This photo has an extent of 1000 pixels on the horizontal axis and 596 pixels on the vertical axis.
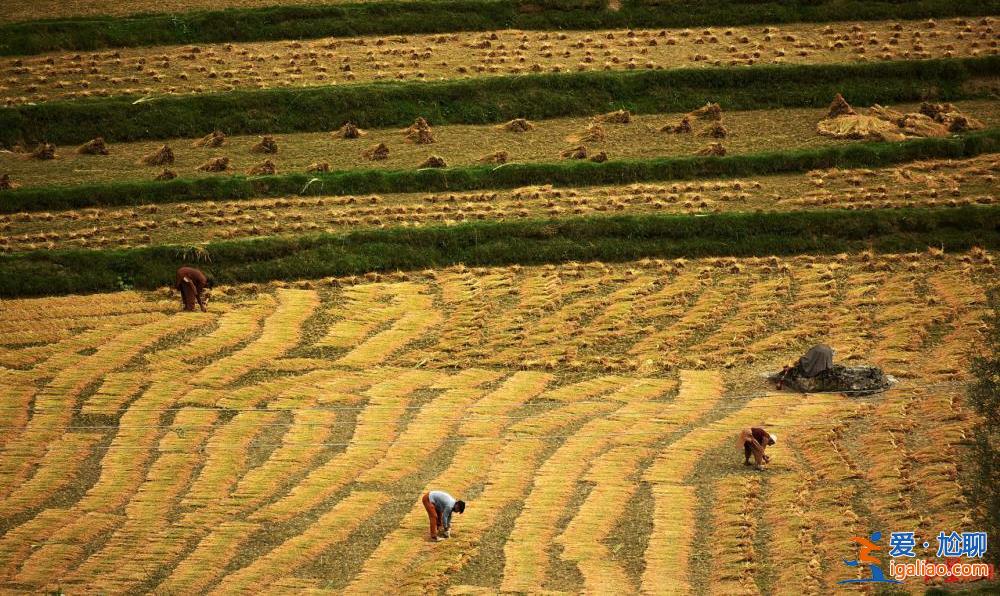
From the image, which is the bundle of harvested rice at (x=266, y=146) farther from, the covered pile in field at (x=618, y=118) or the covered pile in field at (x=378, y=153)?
the covered pile in field at (x=618, y=118)

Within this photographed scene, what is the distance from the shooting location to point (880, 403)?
29391 mm

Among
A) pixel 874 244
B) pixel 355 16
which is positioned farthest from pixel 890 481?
pixel 355 16

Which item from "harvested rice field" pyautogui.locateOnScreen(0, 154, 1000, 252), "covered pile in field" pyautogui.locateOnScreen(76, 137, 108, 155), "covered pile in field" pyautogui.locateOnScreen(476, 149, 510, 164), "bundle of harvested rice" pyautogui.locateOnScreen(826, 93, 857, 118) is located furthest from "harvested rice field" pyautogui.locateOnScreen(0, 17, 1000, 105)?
"harvested rice field" pyautogui.locateOnScreen(0, 154, 1000, 252)

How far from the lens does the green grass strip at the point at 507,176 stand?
42250 mm

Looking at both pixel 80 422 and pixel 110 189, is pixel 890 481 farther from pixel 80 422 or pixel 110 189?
pixel 110 189

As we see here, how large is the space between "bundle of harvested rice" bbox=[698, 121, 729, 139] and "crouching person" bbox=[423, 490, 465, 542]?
78.4 feet

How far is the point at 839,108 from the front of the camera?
151 feet

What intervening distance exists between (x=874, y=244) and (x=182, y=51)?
28142 mm

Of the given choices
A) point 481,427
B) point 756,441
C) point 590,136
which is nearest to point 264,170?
point 590,136

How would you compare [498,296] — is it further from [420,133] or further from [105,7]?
[105,7]

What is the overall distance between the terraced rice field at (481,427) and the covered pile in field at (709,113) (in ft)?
34.7

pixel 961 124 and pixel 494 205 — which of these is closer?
pixel 494 205

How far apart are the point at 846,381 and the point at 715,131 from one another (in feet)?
55.1

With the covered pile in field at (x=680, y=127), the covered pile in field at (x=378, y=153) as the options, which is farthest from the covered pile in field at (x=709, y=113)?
the covered pile in field at (x=378, y=153)
